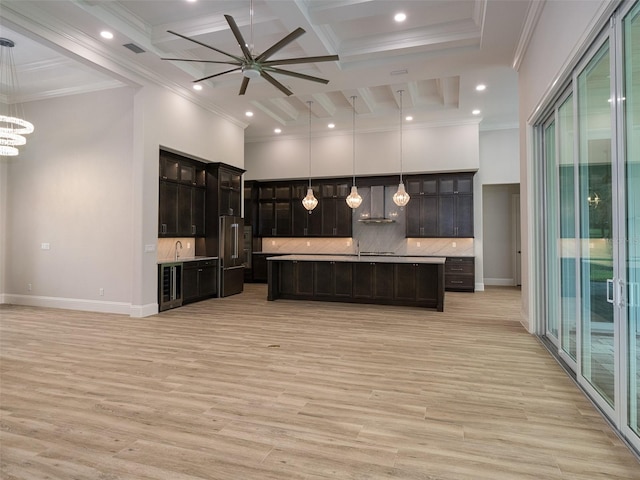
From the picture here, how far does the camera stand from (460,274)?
9523 mm

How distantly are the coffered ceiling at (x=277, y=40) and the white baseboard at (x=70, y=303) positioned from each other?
385 centimetres

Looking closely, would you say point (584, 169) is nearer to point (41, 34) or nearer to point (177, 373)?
point (177, 373)

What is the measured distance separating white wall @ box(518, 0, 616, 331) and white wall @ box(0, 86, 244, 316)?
231 inches

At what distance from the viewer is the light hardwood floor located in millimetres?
2135

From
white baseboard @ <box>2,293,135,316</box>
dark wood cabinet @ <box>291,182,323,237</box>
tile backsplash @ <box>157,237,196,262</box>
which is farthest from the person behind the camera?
dark wood cabinet @ <box>291,182,323,237</box>

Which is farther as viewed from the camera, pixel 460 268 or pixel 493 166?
pixel 493 166

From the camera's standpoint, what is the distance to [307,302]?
25.4ft

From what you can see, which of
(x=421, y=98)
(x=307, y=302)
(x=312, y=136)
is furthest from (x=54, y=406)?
(x=312, y=136)

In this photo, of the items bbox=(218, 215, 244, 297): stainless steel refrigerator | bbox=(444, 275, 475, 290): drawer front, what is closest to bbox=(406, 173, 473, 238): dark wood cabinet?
bbox=(444, 275, 475, 290): drawer front

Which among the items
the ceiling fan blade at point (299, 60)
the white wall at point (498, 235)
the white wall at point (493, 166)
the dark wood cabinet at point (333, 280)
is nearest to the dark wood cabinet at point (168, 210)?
the dark wood cabinet at point (333, 280)

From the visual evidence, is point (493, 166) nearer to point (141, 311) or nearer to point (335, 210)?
point (335, 210)

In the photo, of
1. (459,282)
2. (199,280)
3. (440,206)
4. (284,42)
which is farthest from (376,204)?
(284,42)

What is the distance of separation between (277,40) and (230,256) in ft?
15.0

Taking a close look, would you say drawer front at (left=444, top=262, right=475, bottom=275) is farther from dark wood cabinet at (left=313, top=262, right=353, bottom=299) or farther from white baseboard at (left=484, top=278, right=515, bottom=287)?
dark wood cabinet at (left=313, top=262, right=353, bottom=299)
